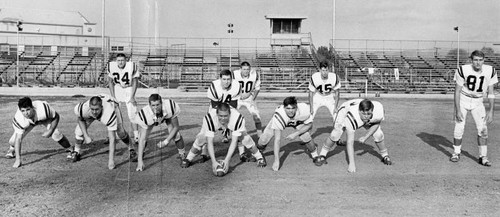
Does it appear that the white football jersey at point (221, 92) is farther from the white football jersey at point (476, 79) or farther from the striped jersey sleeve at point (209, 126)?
the white football jersey at point (476, 79)

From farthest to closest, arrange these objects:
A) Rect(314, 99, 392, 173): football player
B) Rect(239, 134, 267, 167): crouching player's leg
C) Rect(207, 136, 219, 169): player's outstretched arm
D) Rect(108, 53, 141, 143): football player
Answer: Rect(108, 53, 141, 143): football player → Rect(239, 134, 267, 167): crouching player's leg → Rect(314, 99, 392, 173): football player → Rect(207, 136, 219, 169): player's outstretched arm

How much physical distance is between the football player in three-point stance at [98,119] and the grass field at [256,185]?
259mm

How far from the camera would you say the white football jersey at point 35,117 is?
321 inches

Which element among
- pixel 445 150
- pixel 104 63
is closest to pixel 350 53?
pixel 104 63

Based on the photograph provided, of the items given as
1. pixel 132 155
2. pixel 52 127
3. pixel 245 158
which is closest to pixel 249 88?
pixel 245 158

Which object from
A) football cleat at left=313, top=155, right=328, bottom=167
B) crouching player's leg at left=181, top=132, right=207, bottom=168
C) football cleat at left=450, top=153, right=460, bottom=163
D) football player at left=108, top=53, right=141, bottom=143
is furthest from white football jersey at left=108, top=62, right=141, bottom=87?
football cleat at left=450, top=153, right=460, bottom=163

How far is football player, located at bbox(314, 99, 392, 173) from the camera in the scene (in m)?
7.64

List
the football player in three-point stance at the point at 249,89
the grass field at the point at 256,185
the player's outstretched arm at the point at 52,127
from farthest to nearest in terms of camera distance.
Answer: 1. the football player in three-point stance at the point at 249,89
2. the player's outstretched arm at the point at 52,127
3. the grass field at the point at 256,185

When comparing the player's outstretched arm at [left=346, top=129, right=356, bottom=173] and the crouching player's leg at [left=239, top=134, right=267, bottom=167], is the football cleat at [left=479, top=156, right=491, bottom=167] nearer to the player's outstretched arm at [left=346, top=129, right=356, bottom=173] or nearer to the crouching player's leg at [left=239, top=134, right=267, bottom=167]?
the player's outstretched arm at [left=346, top=129, right=356, bottom=173]

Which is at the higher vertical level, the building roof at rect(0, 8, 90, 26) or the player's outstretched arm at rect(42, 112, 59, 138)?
the building roof at rect(0, 8, 90, 26)

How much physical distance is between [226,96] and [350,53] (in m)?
38.8

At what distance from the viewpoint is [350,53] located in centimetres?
4600

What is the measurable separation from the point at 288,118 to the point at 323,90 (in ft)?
9.94

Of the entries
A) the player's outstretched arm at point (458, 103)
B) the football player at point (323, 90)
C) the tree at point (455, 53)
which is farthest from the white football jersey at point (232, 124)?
the tree at point (455, 53)
